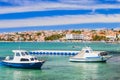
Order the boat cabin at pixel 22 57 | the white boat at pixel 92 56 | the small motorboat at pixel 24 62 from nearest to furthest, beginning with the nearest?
the small motorboat at pixel 24 62
the boat cabin at pixel 22 57
the white boat at pixel 92 56

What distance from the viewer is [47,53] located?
101438mm

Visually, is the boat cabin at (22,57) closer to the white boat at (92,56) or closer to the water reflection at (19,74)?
the water reflection at (19,74)

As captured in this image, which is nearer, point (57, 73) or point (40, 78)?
point (40, 78)

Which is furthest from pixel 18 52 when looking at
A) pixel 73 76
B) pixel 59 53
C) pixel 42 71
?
pixel 59 53

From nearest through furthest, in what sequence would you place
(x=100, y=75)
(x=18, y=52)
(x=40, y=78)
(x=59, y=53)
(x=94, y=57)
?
(x=40, y=78) < (x=100, y=75) < (x=18, y=52) < (x=94, y=57) < (x=59, y=53)

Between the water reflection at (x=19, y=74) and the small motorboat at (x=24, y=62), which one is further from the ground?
the small motorboat at (x=24, y=62)

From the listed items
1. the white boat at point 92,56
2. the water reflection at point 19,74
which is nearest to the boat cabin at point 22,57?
the water reflection at point 19,74

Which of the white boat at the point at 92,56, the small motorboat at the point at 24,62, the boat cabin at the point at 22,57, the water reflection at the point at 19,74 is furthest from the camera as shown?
the white boat at the point at 92,56

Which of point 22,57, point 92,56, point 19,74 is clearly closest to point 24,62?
point 22,57

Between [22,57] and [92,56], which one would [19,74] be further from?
[92,56]

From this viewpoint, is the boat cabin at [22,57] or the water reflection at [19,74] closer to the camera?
the water reflection at [19,74]

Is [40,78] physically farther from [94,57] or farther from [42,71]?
[94,57]

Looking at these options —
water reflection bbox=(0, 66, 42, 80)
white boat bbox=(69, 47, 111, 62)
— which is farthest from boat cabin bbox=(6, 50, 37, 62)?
white boat bbox=(69, 47, 111, 62)

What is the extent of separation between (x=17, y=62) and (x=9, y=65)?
1846 mm
